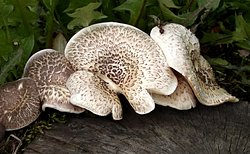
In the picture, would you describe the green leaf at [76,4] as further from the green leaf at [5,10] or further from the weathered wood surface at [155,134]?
the weathered wood surface at [155,134]

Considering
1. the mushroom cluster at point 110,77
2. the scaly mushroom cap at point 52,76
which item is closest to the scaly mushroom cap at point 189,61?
the mushroom cluster at point 110,77

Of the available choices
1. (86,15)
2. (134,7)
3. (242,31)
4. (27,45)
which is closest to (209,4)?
(242,31)

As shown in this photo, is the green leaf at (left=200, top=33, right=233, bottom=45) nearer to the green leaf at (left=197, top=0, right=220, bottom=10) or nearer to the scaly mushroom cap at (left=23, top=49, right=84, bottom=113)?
the green leaf at (left=197, top=0, right=220, bottom=10)

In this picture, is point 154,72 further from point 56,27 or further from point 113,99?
point 56,27

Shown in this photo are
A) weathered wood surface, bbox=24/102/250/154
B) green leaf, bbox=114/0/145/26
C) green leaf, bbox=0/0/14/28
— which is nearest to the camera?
weathered wood surface, bbox=24/102/250/154

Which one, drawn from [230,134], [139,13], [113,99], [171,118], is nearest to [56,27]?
[139,13]

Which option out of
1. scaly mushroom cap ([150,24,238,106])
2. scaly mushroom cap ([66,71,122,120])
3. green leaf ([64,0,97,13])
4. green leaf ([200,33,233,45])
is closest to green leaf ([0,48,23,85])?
scaly mushroom cap ([66,71,122,120])
